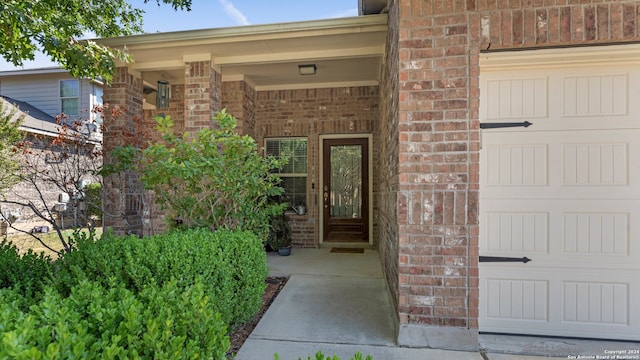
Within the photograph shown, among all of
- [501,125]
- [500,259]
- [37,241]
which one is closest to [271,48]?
[501,125]

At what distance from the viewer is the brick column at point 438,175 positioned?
7.80 feet

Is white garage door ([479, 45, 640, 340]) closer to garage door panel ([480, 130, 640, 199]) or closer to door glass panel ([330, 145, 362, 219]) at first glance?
garage door panel ([480, 130, 640, 199])

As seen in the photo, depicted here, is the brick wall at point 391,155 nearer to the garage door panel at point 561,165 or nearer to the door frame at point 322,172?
the garage door panel at point 561,165

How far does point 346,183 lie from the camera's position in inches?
241

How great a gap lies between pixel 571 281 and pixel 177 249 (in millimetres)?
3078

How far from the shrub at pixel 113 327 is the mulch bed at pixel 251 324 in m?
0.72

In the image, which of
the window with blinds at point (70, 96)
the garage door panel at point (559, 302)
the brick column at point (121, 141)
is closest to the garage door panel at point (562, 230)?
the garage door panel at point (559, 302)

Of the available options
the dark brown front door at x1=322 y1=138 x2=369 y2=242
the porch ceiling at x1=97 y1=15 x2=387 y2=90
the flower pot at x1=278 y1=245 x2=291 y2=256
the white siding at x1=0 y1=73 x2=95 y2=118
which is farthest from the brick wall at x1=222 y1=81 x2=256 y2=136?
the white siding at x1=0 y1=73 x2=95 y2=118

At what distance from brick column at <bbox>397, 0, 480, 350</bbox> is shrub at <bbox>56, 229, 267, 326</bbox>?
1.28 m

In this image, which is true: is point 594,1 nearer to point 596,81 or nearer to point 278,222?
Result: point 596,81

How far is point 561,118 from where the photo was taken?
247 centimetres

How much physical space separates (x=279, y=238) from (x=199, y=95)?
2693 mm

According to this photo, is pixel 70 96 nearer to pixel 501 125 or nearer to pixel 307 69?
pixel 307 69

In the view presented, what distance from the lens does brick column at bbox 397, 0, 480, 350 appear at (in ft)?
7.80
